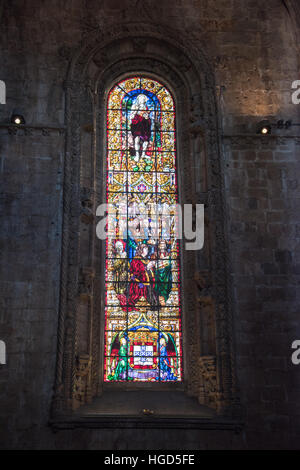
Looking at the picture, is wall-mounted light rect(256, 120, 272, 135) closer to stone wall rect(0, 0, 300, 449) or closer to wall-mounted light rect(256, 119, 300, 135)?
wall-mounted light rect(256, 119, 300, 135)

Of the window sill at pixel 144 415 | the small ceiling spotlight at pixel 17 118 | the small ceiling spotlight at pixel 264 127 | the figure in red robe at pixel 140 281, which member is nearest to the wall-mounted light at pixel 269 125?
the small ceiling spotlight at pixel 264 127

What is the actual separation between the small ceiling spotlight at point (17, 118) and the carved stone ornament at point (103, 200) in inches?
38.2

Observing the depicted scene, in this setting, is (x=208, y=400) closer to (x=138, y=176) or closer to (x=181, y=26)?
(x=138, y=176)

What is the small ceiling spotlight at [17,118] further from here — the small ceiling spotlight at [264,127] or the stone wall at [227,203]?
the small ceiling spotlight at [264,127]

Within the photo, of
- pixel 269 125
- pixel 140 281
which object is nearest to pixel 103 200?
pixel 140 281

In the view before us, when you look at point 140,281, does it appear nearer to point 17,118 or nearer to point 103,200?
point 103,200

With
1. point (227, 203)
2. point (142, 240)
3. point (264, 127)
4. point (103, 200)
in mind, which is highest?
point (264, 127)

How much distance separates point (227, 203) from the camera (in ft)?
42.0

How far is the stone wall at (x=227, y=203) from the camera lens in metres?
11.0

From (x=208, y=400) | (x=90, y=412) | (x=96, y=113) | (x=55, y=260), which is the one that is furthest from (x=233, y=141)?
Answer: (x=90, y=412)

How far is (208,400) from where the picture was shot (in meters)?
11.7

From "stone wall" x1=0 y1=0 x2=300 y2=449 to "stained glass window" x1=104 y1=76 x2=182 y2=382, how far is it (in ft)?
4.26

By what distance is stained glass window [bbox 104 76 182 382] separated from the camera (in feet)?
40.2

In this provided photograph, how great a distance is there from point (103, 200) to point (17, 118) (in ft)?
8.04
